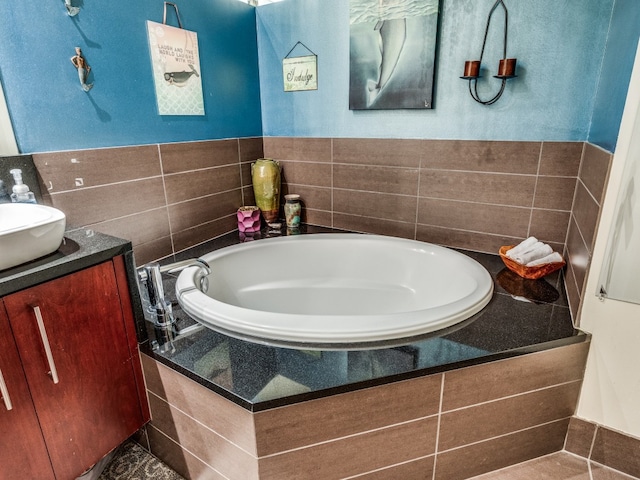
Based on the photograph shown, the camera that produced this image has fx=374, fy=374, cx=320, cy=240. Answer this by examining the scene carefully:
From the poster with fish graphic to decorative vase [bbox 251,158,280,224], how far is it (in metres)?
0.48

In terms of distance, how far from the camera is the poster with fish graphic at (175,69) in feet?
5.70

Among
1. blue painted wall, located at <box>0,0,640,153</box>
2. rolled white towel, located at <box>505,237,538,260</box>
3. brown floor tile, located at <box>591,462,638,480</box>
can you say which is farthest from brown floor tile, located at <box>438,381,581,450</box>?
blue painted wall, located at <box>0,0,640,153</box>

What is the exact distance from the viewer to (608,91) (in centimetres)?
137

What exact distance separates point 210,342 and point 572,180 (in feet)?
5.55

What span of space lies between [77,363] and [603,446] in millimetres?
1804

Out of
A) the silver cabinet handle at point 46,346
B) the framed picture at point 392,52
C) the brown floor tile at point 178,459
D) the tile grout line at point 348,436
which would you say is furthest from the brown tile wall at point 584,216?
the silver cabinet handle at point 46,346

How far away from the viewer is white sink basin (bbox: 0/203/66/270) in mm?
919

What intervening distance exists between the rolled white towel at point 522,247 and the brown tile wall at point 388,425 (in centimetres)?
54

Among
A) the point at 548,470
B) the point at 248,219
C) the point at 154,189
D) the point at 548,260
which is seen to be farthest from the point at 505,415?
the point at 154,189

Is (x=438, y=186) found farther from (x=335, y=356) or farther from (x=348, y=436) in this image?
(x=348, y=436)

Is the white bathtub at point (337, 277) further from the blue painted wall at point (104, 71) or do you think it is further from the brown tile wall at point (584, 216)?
the blue painted wall at point (104, 71)

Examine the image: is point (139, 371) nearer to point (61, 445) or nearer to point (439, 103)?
point (61, 445)

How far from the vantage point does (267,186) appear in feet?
7.57

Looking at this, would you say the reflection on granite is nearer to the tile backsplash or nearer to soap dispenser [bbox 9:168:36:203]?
the tile backsplash
